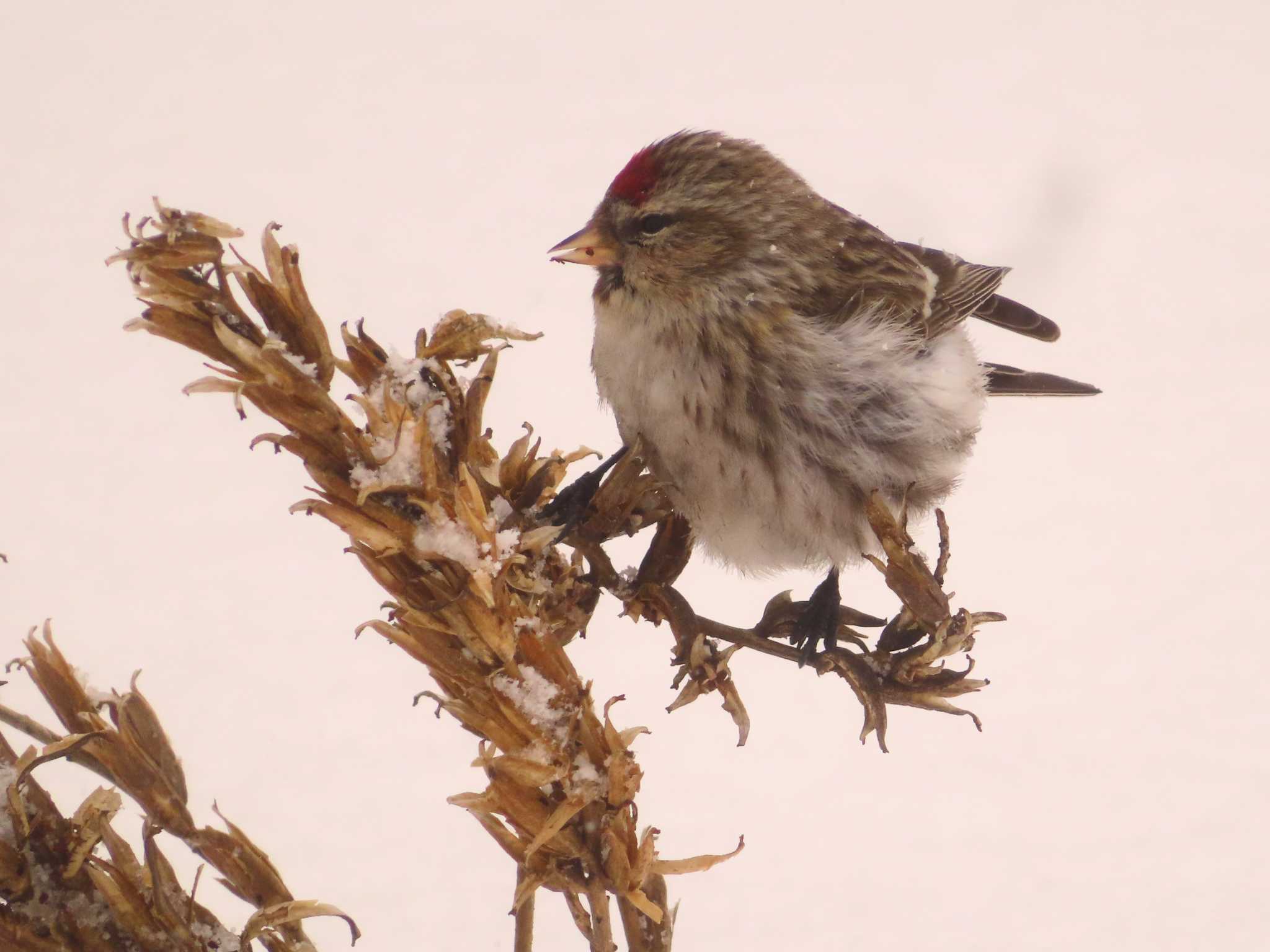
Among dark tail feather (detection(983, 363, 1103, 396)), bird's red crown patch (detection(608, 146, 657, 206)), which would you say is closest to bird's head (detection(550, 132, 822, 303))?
bird's red crown patch (detection(608, 146, 657, 206))

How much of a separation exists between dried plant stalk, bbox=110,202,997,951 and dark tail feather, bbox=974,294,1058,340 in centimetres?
104

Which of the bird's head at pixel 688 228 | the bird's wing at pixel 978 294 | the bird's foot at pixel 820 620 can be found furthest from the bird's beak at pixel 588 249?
the bird's wing at pixel 978 294

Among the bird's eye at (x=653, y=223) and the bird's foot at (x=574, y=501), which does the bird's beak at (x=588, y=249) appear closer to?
the bird's eye at (x=653, y=223)

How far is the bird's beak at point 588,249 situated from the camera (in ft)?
3.42

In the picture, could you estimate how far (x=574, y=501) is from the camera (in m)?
0.92

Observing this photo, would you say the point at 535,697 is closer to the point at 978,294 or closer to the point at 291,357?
the point at 291,357

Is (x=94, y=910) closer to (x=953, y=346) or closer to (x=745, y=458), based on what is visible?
(x=745, y=458)

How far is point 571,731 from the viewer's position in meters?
0.54

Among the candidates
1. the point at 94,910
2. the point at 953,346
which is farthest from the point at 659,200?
the point at 94,910

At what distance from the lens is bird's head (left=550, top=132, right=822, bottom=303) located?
1070 mm

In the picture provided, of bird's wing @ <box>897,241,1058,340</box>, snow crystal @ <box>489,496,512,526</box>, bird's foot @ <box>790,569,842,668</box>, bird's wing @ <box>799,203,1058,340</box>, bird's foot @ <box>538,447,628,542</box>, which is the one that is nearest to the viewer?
snow crystal @ <box>489,496,512,526</box>

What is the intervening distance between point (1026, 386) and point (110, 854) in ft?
4.09

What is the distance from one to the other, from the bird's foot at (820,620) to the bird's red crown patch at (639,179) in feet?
1.24

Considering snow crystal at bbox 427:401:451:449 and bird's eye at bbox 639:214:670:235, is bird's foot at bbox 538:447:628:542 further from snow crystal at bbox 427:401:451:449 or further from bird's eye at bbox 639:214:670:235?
bird's eye at bbox 639:214:670:235
